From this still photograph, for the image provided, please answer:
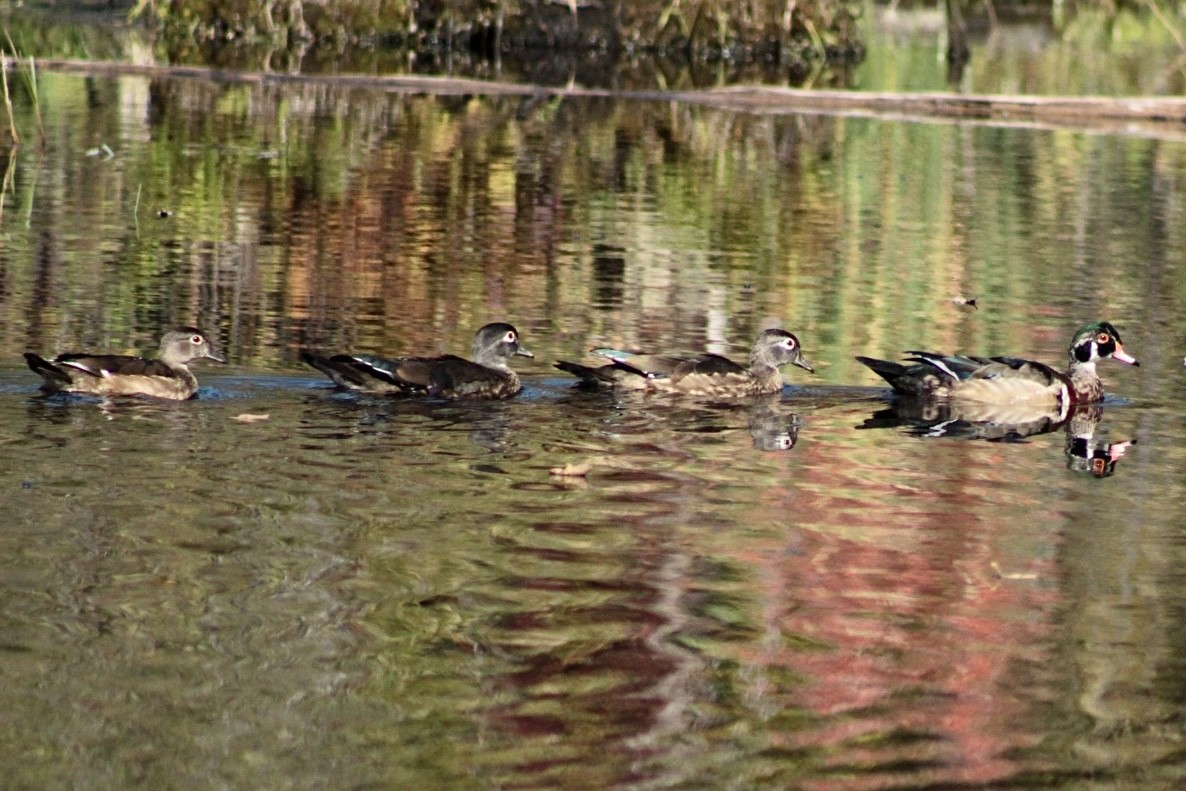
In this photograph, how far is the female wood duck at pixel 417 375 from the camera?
41.4 ft

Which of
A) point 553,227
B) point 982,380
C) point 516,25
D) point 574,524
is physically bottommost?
point 574,524

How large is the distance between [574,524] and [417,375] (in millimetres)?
3083

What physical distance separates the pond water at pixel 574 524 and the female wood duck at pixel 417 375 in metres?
0.16

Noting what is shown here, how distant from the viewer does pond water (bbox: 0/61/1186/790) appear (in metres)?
7.15

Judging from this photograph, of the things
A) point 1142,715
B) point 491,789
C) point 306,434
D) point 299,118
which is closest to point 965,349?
point 306,434

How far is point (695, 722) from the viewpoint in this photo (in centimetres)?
731

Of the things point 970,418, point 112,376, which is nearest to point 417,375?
point 112,376

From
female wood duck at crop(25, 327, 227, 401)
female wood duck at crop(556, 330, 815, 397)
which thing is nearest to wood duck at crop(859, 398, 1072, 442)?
female wood duck at crop(556, 330, 815, 397)

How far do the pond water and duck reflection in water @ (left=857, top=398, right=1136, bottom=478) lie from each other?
0.07 meters

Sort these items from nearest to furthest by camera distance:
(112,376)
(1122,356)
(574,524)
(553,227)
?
1. (574,524)
2. (112,376)
3. (1122,356)
4. (553,227)

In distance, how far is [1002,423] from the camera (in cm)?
1312

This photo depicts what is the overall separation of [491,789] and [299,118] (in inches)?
974

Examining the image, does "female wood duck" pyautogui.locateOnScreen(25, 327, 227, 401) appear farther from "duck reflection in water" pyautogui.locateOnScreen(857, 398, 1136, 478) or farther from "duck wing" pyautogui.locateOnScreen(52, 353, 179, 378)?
"duck reflection in water" pyautogui.locateOnScreen(857, 398, 1136, 478)

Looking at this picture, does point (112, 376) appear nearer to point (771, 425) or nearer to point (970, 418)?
point (771, 425)
